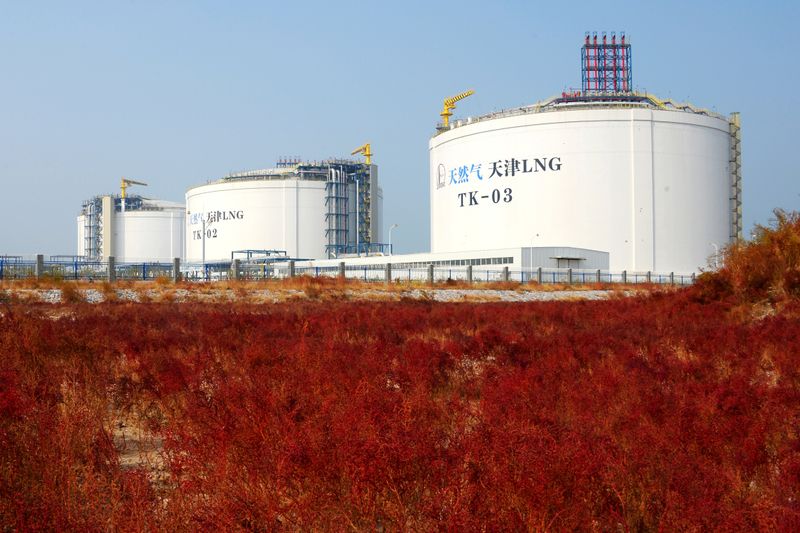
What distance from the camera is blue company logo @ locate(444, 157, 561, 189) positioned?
195 feet

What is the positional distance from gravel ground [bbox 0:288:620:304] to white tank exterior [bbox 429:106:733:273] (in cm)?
2395

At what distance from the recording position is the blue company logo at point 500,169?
59.4 meters

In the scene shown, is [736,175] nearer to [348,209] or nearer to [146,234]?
[348,209]

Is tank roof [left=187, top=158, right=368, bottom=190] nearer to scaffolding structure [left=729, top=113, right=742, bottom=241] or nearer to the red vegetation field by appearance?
scaffolding structure [left=729, top=113, right=742, bottom=241]

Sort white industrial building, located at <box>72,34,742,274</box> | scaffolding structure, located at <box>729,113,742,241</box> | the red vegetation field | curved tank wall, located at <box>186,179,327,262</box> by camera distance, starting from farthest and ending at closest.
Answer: curved tank wall, located at <box>186,179,327,262</box>
scaffolding structure, located at <box>729,113,742,241</box>
white industrial building, located at <box>72,34,742,274</box>
the red vegetation field

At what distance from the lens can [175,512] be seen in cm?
428

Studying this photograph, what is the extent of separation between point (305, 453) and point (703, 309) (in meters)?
16.6

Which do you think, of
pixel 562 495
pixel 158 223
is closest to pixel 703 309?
pixel 562 495

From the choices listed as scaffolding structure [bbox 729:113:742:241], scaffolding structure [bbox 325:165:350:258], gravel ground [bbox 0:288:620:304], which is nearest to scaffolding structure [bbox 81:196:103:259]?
scaffolding structure [bbox 325:165:350:258]

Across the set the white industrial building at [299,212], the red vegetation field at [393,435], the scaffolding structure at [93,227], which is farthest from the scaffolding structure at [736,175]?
the scaffolding structure at [93,227]

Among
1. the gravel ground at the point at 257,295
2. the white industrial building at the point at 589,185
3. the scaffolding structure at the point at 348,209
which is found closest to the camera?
the gravel ground at the point at 257,295

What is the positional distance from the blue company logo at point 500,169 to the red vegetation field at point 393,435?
4780 centimetres

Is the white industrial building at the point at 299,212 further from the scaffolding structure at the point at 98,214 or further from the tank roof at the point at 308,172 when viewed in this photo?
the scaffolding structure at the point at 98,214

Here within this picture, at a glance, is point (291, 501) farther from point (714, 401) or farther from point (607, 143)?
point (607, 143)
